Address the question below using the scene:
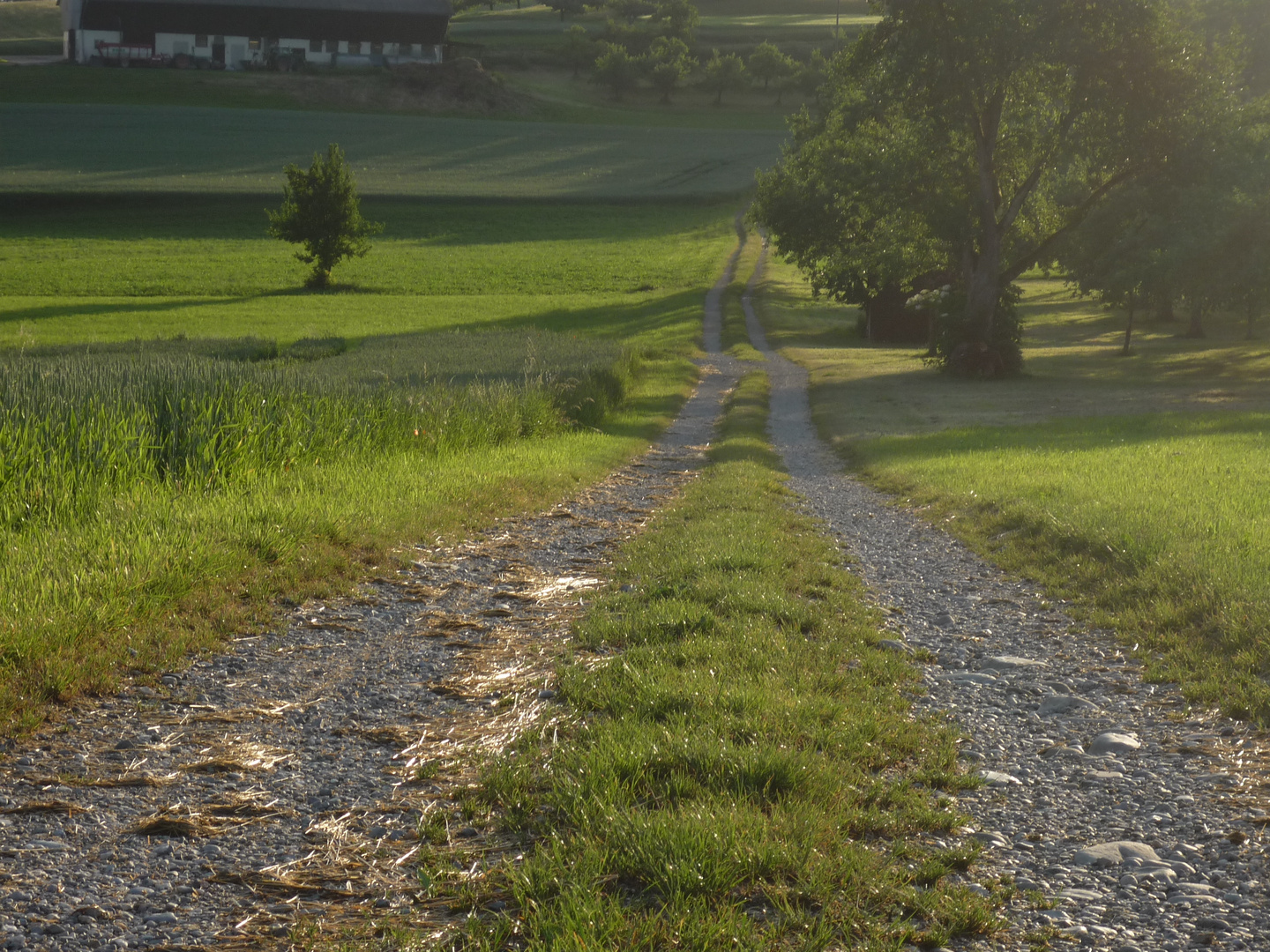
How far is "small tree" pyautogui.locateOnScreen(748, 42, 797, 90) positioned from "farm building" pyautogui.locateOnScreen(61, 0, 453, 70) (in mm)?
39886

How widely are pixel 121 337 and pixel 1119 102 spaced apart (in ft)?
108

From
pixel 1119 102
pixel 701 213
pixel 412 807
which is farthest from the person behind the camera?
pixel 701 213

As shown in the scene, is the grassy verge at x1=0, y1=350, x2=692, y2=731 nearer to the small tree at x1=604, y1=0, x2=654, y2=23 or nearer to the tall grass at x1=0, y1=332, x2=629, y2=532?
the tall grass at x1=0, y1=332, x2=629, y2=532

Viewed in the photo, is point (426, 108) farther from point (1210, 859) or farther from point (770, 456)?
point (1210, 859)

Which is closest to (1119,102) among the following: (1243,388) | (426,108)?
(1243,388)

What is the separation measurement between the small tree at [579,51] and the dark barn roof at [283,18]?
72.6 feet

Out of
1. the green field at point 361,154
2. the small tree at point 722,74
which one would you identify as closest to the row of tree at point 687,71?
the small tree at point 722,74

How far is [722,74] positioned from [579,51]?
64.4 feet

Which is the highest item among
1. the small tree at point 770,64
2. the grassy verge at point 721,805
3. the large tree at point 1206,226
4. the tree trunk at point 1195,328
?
the small tree at point 770,64

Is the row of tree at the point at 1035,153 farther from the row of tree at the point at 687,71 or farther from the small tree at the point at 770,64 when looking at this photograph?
the small tree at the point at 770,64

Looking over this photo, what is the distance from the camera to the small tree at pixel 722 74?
131 meters

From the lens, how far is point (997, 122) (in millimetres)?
31359

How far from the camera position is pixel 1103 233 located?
38.8 meters

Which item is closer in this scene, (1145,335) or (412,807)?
(412,807)
